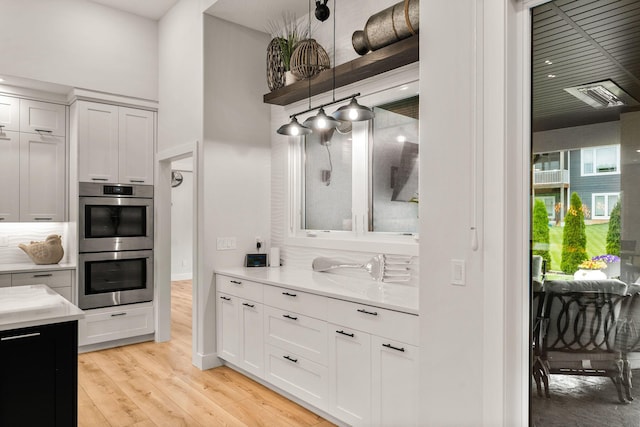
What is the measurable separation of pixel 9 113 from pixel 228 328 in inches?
126

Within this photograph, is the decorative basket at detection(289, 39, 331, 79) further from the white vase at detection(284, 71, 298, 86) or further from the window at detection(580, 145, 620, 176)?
the window at detection(580, 145, 620, 176)

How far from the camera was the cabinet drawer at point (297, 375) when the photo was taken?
115 inches

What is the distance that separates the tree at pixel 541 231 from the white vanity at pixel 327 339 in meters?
0.69

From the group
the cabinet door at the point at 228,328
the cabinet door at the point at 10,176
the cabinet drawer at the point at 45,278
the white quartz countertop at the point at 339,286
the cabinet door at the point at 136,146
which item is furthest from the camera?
the cabinet door at the point at 136,146

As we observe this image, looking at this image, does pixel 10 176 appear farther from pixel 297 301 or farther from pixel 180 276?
pixel 180 276

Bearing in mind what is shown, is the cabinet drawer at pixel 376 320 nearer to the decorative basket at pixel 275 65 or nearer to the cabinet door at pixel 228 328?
the cabinet door at pixel 228 328

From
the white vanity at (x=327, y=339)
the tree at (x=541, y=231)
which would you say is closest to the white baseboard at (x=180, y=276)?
the white vanity at (x=327, y=339)

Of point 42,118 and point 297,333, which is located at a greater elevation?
point 42,118

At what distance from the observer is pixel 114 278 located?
15.4 feet

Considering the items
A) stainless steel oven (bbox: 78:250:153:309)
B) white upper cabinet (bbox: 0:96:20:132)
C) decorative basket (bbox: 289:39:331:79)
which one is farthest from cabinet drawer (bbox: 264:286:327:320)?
Result: white upper cabinet (bbox: 0:96:20:132)

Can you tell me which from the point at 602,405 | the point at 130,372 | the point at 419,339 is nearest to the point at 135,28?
the point at 130,372

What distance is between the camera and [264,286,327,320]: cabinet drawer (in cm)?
292

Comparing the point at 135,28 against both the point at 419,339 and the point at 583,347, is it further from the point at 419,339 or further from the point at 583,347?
the point at 583,347

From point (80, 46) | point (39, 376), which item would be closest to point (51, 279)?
point (80, 46)
